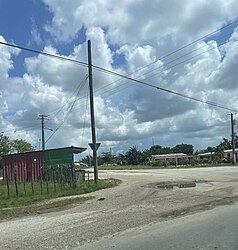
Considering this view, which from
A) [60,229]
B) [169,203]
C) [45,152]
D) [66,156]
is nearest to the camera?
[60,229]

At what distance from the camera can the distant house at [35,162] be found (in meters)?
41.3

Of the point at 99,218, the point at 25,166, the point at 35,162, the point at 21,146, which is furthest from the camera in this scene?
the point at 21,146

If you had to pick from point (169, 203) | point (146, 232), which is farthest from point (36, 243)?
point (169, 203)

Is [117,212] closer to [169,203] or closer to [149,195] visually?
[169,203]

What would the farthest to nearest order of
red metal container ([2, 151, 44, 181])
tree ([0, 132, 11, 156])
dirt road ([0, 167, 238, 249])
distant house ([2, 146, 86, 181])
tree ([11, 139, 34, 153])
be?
tree ([11, 139, 34, 153]), tree ([0, 132, 11, 156]), red metal container ([2, 151, 44, 181]), distant house ([2, 146, 86, 181]), dirt road ([0, 167, 238, 249])

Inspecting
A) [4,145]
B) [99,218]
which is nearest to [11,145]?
[4,145]

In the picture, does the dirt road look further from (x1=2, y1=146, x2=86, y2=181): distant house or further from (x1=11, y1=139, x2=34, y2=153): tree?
(x1=11, y1=139, x2=34, y2=153): tree

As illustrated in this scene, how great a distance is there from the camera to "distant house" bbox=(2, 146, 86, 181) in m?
41.3

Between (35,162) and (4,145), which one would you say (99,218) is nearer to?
(35,162)

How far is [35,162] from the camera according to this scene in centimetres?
4628

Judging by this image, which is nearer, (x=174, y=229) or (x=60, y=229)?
(x=174, y=229)

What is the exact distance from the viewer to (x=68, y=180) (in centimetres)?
3092

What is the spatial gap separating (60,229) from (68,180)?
1916 centimetres

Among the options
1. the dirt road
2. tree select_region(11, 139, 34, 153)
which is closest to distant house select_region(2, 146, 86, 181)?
the dirt road
